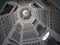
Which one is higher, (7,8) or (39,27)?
(7,8)

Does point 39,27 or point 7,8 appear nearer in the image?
point 7,8

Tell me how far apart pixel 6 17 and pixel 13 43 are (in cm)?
54

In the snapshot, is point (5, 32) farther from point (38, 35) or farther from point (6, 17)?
point (38, 35)

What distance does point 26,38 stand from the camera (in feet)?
13.2

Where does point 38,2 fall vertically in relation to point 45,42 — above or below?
above

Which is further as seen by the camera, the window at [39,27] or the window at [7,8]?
the window at [39,27]

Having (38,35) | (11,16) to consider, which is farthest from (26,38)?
(11,16)

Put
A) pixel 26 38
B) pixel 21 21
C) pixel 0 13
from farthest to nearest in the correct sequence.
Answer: pixel 21 21, pixel 26 38, pixel 0 13

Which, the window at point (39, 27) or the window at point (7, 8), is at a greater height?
the window at point (7, 8)

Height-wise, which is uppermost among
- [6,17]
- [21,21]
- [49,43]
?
[6,17]

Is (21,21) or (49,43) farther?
(21,21)

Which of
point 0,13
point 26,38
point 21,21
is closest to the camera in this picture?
point 0,13

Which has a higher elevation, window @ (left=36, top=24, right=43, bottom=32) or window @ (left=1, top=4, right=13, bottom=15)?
window @ (left=1, top=4, right=13, bottom=15)

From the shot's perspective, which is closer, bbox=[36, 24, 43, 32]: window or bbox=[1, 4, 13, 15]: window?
bbox=[1, 4, 13, 15]: window
